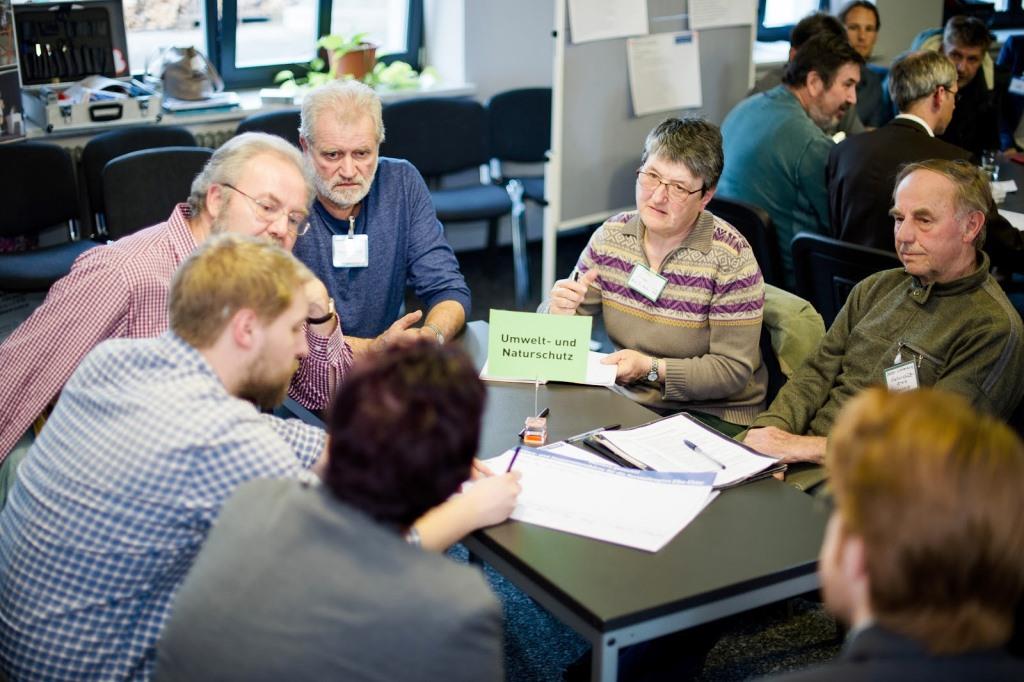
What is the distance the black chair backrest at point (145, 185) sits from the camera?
14.2ft

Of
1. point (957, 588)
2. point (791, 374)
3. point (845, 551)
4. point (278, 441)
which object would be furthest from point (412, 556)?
point (791, 374)

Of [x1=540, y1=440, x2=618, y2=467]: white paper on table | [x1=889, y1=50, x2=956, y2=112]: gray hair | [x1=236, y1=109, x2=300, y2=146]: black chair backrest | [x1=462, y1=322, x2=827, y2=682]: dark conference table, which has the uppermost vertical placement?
[x1=889, y1=50, x2=956, y2=112]: gray hair

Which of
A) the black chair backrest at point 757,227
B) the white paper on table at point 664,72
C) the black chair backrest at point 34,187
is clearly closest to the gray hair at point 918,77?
the black chair backrest at point 757,227

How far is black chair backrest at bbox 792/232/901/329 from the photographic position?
10.3ft

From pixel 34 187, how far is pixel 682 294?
3063mm

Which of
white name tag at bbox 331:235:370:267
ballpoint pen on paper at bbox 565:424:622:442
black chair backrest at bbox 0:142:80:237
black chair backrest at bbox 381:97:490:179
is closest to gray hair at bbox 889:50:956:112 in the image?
black chair backrest at bbox 381:97:490:179

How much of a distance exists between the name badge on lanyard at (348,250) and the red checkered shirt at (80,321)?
0.70 meters

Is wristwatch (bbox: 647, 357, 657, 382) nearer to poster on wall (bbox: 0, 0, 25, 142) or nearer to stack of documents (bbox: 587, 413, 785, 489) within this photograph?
stack of documents (bbox: 587, 413, 785, 489)

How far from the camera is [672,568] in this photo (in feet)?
5.98

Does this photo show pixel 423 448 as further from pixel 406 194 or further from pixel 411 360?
pixel 406 194

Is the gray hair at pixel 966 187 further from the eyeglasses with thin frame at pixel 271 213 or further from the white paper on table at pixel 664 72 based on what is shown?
the white paper on table at pixel 664 72

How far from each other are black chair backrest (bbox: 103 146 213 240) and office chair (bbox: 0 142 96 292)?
271 millimetres

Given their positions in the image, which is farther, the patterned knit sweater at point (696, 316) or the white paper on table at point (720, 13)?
the white paper on table at point (720, 13)

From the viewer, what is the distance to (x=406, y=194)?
3.15 metres
